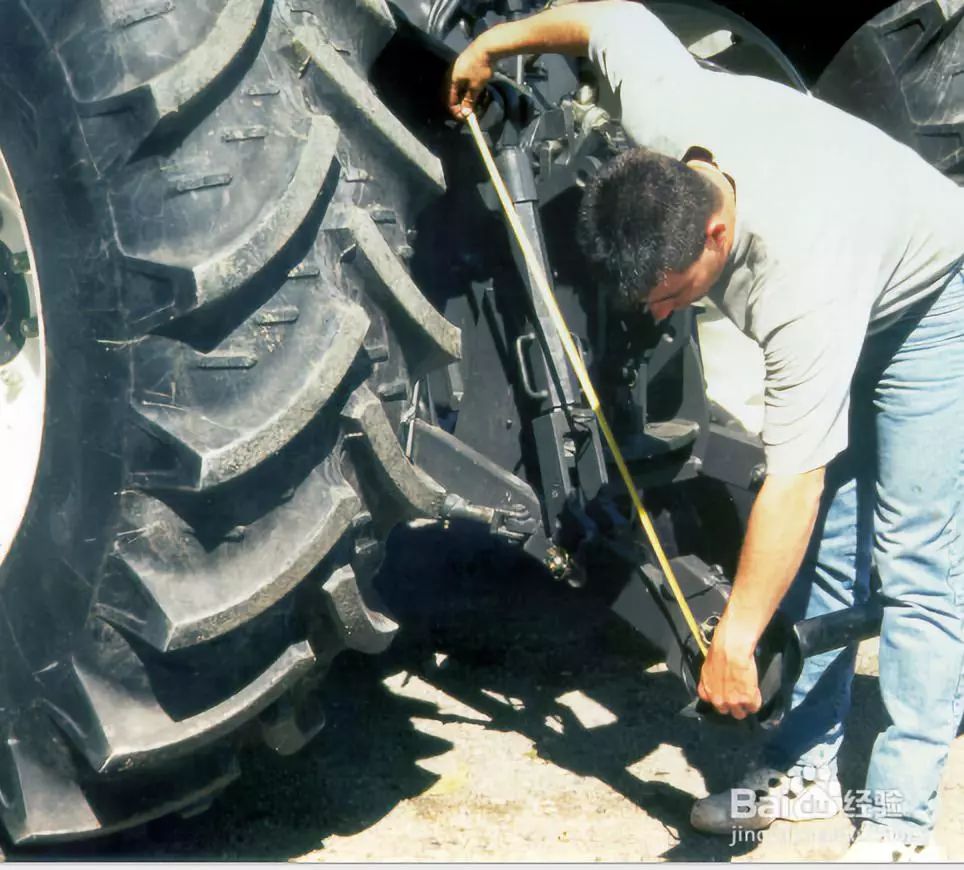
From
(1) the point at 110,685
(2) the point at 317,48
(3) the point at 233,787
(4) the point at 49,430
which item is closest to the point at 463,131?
(2) the point at 317,48

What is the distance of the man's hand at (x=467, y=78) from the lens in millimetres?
2430

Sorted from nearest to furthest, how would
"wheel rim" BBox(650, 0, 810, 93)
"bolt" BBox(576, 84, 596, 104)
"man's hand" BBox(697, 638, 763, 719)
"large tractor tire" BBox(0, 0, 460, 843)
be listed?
"large tractor tire" BBox(0, 0, 460, 843) → "man's hand" BBox(697, 638, 763, 719) → "bolt" BBox(576, 84, 596, 104) → "wheel rim" BBox(650, 0, 810, 93)

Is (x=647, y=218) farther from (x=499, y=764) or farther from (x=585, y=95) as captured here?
(x=499, y=764)

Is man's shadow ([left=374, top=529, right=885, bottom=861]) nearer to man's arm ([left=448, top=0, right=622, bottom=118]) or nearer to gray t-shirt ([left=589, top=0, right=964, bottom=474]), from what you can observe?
gray t-shirt ([left=589, top=0, right=964, bottom=474])

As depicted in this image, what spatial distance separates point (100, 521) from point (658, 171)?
981 mm

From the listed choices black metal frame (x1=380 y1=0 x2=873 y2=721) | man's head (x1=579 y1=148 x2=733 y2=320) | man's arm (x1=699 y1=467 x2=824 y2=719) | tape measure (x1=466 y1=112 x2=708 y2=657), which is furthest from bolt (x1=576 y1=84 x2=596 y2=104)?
man's arm (x1=699 y1=467 x2=824 y2=719)

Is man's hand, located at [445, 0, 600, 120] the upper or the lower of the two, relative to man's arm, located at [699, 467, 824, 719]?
upper

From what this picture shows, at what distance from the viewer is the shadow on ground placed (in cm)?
268

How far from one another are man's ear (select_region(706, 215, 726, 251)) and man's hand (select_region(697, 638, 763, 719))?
0.63m

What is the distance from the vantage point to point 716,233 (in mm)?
2158

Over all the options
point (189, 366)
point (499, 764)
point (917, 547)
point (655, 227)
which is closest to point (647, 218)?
point (655, 227)

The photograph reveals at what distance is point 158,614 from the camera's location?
2.00m

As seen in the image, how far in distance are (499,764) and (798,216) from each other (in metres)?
1.35

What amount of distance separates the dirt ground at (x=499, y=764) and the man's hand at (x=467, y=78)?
1.35 m
